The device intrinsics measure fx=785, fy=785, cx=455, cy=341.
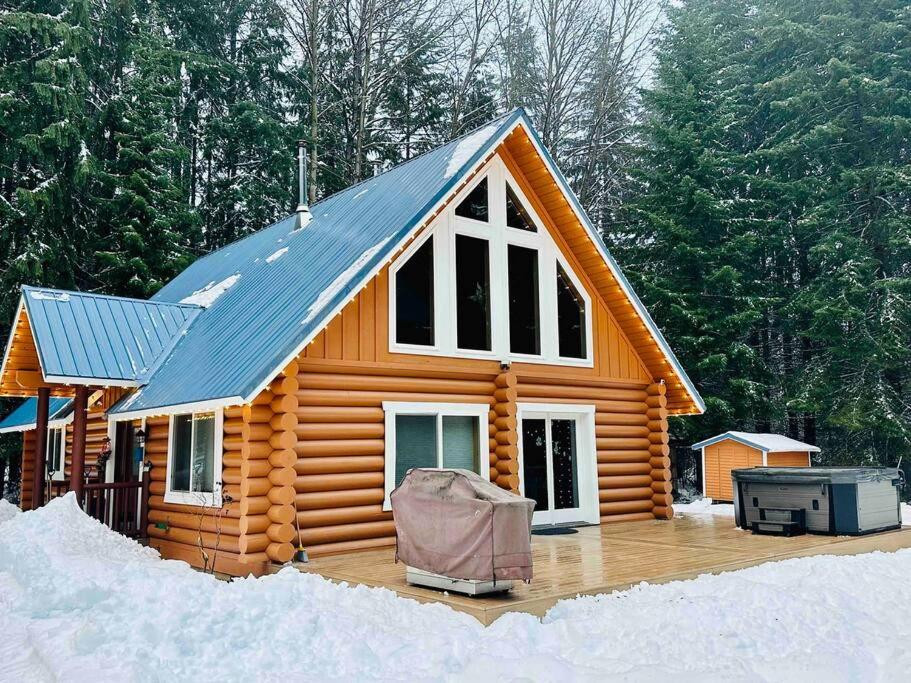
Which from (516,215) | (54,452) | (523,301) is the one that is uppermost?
(516,215)

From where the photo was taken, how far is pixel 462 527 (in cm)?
673

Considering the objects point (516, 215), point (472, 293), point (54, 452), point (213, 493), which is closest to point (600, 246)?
point (516, 215)

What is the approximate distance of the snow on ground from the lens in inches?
206

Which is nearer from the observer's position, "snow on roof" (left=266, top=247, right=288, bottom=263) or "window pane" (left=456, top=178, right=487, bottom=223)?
"window pane" (left=456, top=178, right=487, bottom=223)

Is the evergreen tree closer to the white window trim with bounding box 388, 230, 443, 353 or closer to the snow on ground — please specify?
the white window trim with bounding box 388, 230, 443, 353

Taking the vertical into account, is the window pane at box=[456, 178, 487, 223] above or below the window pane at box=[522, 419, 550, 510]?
above

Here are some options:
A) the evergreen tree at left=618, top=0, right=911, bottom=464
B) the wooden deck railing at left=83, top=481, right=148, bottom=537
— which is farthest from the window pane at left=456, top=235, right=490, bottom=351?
the evergreen tree at left=618, top=0, right=911, bottom=464

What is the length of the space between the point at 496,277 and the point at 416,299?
1547 mm

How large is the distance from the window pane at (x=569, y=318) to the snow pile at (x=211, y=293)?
5.34 metres

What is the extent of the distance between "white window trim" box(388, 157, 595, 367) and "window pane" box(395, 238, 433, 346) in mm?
80

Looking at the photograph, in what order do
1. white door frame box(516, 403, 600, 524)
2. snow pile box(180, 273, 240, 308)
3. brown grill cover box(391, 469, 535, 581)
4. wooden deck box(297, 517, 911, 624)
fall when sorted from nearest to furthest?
brown grill cover box(391, 469, 535, 581)
wooden deck box(297, 517, 911, 624)
white door frame box(516, 403, 600, 524)
snow pile box(180, 273, 240, 308)

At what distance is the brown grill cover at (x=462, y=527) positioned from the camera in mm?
6512

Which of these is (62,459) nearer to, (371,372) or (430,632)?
(371,372)

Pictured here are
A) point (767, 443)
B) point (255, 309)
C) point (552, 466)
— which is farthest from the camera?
point (767, 443)
